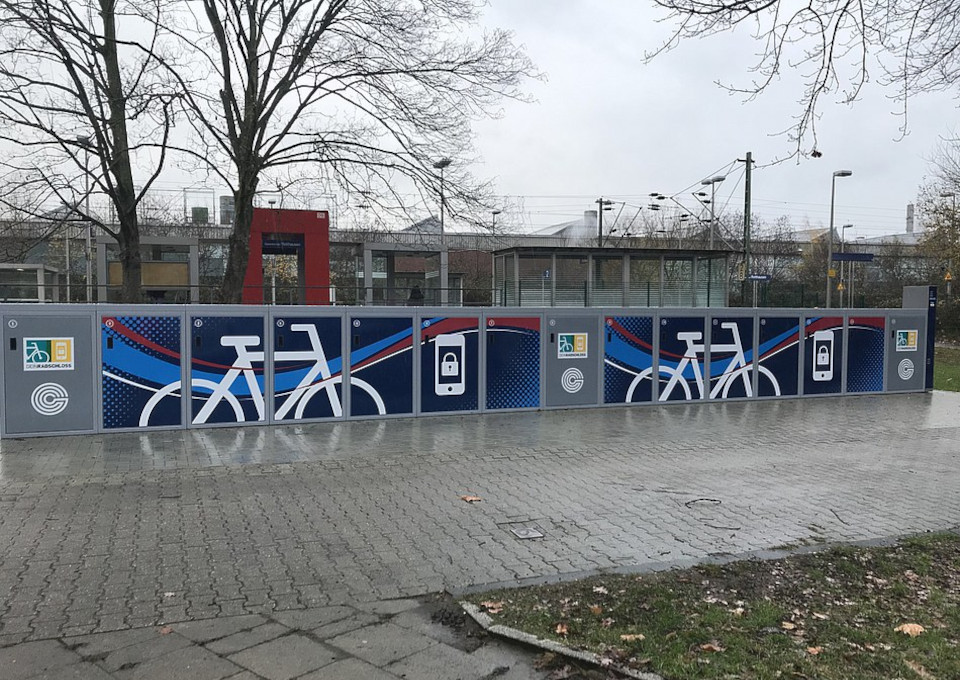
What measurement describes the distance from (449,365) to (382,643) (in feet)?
27.3

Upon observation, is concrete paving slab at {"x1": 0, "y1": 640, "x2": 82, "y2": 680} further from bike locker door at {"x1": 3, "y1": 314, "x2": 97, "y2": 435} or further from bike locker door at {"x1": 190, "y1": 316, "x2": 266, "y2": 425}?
bike locker door at {"x1": 190, "y1": 316, "x2": 266, "y2": 425}

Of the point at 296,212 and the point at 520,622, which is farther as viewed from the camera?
the point at 296,212

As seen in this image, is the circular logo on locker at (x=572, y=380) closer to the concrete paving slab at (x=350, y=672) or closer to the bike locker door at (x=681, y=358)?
the bike locker door at (x=681, y=358)

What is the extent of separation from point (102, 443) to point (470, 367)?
209 inches

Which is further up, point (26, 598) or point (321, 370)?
point (321, 370)

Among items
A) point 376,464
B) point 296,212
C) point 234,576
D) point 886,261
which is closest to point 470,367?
point 376,464

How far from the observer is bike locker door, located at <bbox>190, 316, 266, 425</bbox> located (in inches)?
420

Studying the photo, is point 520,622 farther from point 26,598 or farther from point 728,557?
point 26,598

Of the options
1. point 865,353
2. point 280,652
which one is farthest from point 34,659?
point 865,353

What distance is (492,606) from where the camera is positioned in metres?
4.42

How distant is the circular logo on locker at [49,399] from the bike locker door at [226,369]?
5.11ft

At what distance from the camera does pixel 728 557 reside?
5359 millimetres

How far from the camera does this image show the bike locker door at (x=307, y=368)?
11133 millimetres

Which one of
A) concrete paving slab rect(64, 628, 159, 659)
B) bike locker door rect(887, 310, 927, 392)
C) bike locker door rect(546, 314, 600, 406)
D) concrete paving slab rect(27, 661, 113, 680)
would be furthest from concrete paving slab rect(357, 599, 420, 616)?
bike locker door rect(887, 310, 927, 392)
